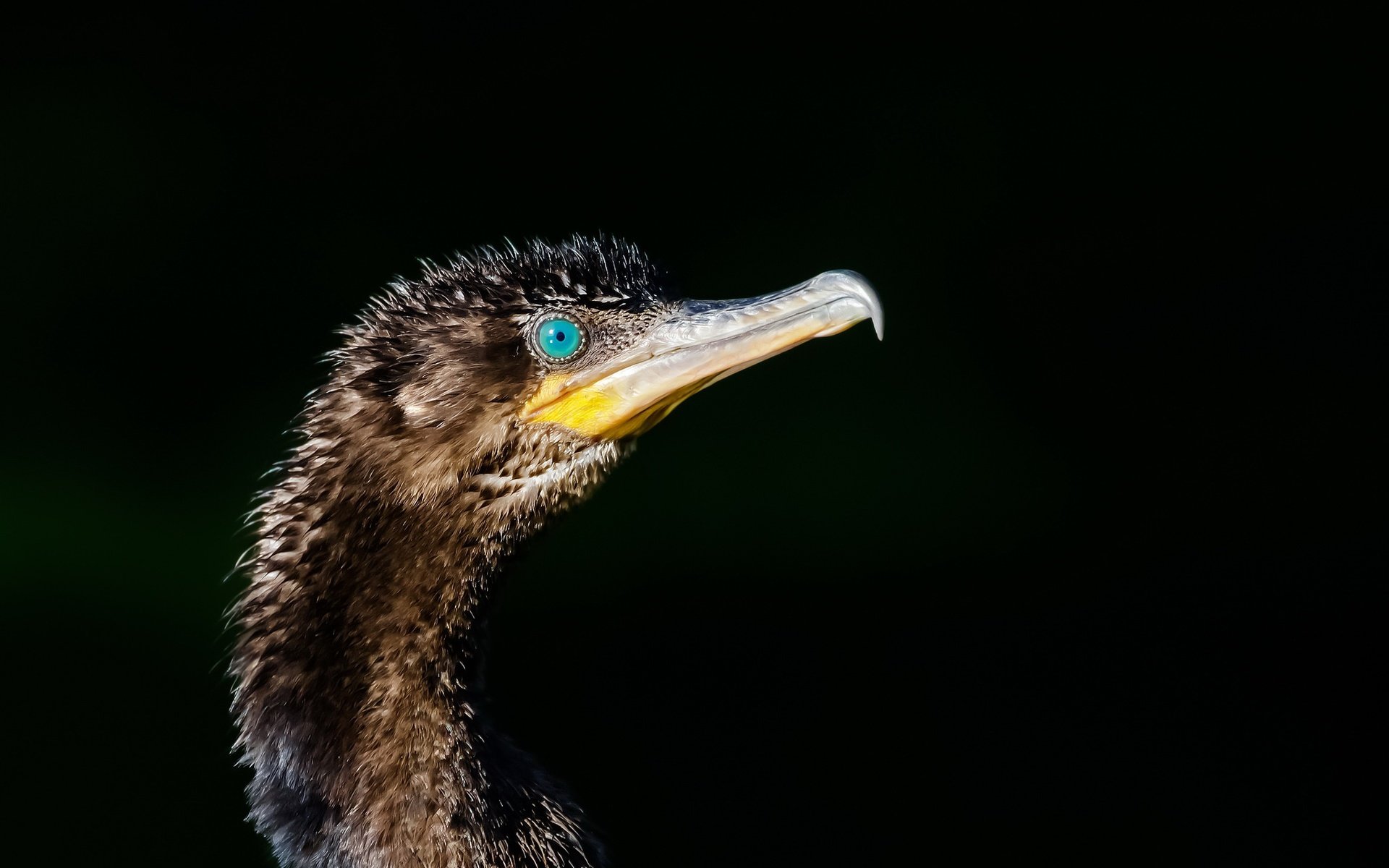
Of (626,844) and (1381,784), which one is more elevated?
(626,844)

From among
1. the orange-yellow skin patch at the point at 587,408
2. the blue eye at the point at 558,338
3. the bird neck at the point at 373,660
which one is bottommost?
the bird neck at the point at 373,660

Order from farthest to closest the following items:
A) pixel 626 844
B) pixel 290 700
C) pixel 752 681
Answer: pixel 752 681
pixel 626 844
pixel 290 700

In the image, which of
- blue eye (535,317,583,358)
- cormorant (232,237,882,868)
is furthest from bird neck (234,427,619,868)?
blue eye (535,317,583,358)

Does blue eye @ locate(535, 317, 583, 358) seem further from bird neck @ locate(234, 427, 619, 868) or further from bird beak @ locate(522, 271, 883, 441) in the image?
bird neck @ locate(234, 427, 619, 868)

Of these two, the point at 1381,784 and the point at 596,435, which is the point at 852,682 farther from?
the point at 596,435

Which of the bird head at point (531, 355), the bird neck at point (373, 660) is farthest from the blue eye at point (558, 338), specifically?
the bird neck at point (373, 660)

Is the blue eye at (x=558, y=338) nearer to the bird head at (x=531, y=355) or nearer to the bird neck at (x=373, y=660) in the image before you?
the bird head at (x=531, y=355)

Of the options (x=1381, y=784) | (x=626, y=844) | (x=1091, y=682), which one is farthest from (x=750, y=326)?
(x=1381, y=784)
